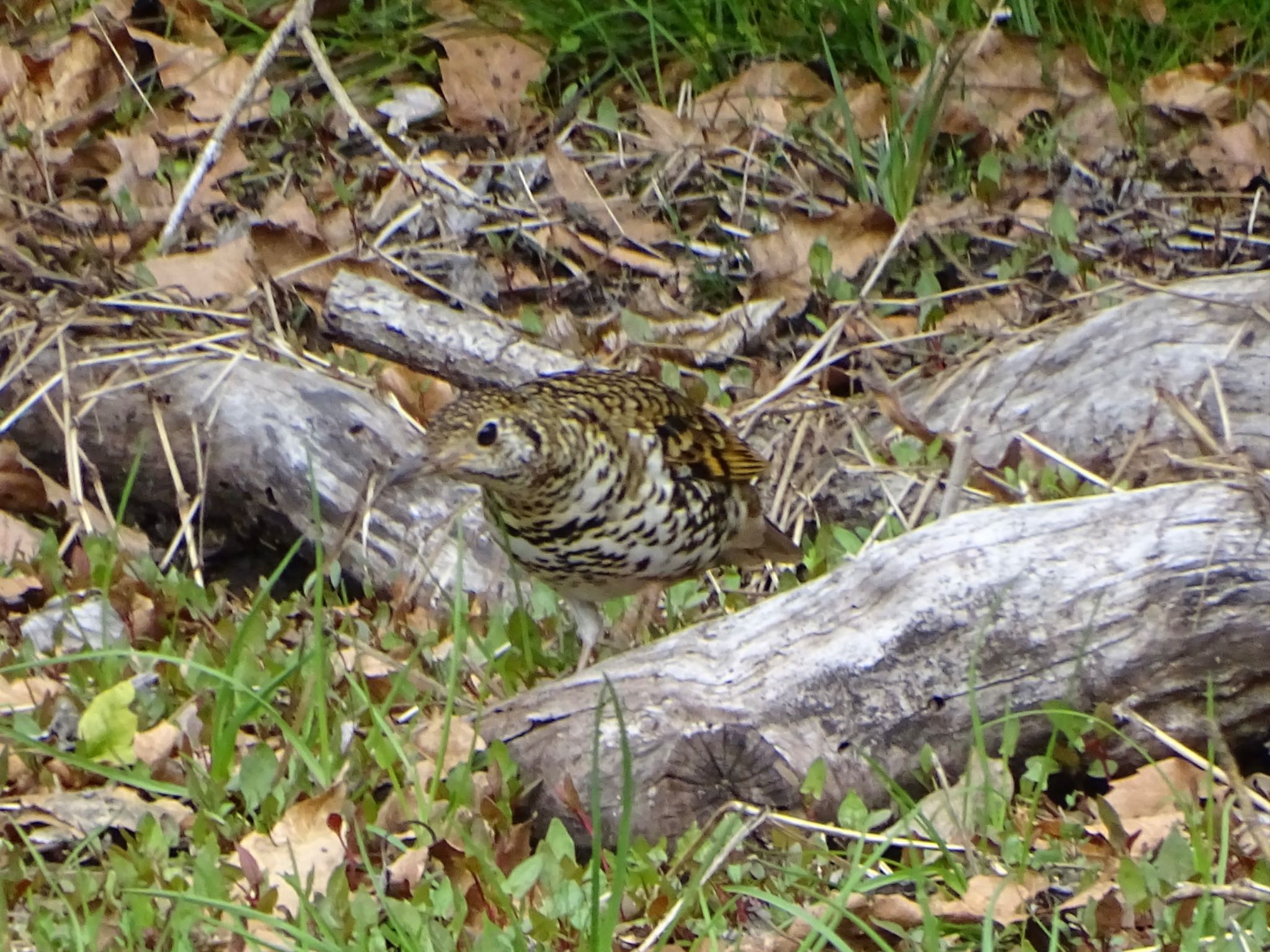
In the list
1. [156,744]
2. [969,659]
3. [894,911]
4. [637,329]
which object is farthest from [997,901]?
[637,329]

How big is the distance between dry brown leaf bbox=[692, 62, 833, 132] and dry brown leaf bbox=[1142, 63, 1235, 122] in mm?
1223

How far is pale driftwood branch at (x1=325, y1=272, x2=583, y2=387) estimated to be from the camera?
5551mm

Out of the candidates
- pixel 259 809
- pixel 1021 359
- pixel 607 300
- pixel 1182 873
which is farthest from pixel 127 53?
pixel 1182 873

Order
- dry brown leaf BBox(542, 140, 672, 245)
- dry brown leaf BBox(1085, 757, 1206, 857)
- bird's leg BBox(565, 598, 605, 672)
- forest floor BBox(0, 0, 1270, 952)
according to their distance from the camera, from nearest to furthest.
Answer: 1. forest floor BBox(0, 0, 1270, 952)
2. dry brown leaf BBox(1085, 757, 1206, 857)
3. bird's leg BBox(565, 598, 605, 672)
4. dry brown leaf BBox(542, 140, 672, 245)

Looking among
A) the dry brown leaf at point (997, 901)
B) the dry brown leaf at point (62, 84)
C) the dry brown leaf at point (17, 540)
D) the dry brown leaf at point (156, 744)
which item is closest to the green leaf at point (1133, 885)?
the dry brown leaf at point (997, 901)

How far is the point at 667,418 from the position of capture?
464cm

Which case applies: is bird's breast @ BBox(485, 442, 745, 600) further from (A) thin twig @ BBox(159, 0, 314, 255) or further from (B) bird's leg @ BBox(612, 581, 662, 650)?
(A) thin twig @ BBox(159, 0, 314, 255)

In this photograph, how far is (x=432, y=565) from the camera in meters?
4.97

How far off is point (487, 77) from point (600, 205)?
1.01 meters

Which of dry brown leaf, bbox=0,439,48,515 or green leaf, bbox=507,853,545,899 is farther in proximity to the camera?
dry brown leaf, bbox=0,439,48,515

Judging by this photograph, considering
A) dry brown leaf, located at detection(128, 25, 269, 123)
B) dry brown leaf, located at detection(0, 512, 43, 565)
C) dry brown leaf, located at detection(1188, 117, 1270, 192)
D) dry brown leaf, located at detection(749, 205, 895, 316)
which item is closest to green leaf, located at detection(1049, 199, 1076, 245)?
dry brown leaf, located at detection(749, 205, 895, 316)

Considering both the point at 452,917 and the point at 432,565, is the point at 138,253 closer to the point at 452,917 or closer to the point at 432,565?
the point at 432,565

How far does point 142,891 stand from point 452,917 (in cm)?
59

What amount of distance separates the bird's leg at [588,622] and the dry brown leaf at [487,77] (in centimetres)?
303
